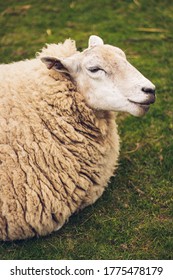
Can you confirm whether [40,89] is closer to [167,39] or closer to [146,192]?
[146,192]

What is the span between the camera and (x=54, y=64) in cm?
412

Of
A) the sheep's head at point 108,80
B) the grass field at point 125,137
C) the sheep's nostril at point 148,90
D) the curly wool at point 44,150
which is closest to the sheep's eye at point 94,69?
the sheep's head at point 108,80

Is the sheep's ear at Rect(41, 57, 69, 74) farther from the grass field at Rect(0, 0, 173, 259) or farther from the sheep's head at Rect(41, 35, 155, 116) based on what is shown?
the grass field at Rect(0, 0, 173, 259)

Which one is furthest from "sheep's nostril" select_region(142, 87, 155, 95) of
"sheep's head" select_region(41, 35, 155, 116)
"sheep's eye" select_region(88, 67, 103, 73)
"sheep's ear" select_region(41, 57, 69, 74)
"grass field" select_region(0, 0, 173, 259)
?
"grass field" select_region(0, 0, 173, 259)

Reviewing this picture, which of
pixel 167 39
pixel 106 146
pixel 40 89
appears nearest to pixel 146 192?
pixel 106 146

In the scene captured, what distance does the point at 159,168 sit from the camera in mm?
4949

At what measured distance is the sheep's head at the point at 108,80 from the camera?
153 inches

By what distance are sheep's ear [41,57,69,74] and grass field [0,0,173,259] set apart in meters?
1.28

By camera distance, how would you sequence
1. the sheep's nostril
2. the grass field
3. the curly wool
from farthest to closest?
the grass field
the curly wool
the sheep's nostril

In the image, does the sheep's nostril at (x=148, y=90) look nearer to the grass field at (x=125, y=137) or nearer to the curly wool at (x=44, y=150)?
the curly wool at (x=44, y=150)

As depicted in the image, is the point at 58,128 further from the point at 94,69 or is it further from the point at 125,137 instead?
the point at 125,137

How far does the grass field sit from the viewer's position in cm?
413

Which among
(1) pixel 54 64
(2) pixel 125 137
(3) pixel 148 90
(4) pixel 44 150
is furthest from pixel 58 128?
(2) pixel 125 137

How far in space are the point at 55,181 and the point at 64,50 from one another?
3.84ft
